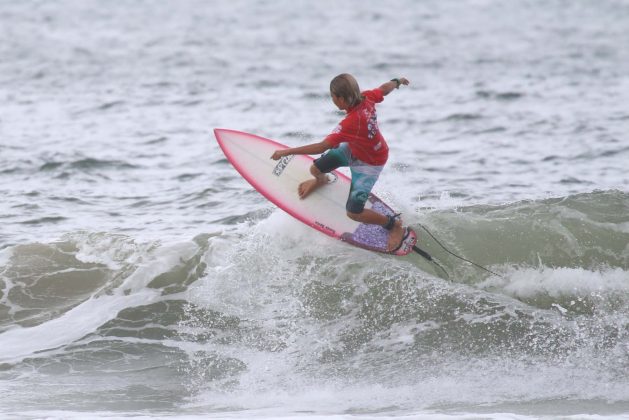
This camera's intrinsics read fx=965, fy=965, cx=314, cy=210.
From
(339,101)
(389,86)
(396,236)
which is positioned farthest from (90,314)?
(389,86)

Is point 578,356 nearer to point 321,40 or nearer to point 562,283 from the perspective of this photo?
point 562,283

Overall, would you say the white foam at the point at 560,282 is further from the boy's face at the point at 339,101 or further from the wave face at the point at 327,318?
the boy's face at the point at 339,101

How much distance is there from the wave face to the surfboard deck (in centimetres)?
21

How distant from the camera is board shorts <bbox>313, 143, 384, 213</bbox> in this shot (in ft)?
26.5

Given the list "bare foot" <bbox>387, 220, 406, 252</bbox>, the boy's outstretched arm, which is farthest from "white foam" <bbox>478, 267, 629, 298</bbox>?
the boy's outstretched arm

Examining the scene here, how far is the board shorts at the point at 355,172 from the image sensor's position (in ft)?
26.5

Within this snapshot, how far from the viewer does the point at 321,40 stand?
79.9 ft

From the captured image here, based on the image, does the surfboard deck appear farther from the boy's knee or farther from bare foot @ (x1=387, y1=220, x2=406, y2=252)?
the boy's knee

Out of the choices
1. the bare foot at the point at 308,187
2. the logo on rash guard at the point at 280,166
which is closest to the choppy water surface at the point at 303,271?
the bare foot at the point at 308,187

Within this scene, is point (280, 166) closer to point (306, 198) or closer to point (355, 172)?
point (306, 198)

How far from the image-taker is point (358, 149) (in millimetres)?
7906

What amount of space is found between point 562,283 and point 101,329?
411cm

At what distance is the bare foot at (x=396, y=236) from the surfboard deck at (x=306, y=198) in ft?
0.12

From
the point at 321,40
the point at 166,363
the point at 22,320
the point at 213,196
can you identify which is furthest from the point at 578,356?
the point at 321,40
